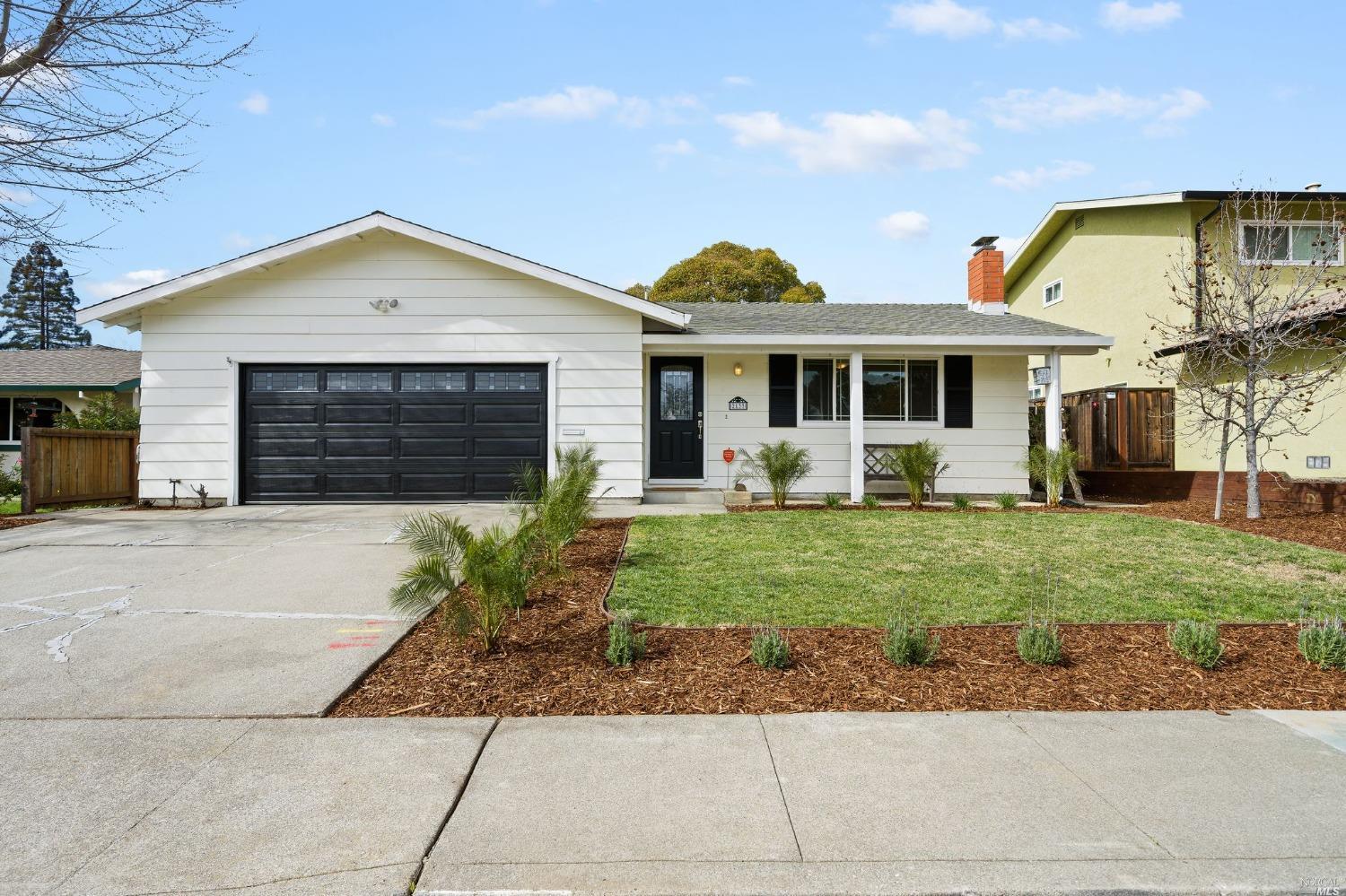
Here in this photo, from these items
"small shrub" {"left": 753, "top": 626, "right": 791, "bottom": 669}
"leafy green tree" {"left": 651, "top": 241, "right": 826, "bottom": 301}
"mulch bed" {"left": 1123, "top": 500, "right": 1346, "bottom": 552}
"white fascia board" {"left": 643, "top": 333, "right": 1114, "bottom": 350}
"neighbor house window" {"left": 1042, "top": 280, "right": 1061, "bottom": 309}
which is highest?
"leafy green tree" {"left": 651, "top": 241, "right": 826, "bottom": 301}

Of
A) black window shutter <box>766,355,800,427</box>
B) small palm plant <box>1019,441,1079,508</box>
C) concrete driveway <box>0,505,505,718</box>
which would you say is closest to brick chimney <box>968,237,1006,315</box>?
small palm plant <box>1019,441,1079,508</box>

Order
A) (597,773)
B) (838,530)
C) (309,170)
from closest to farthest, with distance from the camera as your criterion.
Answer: (597,773) → (838,530) → (309,170)

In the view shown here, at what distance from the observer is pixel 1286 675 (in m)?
4.25

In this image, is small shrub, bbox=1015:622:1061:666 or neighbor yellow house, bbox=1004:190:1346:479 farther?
neighbor yellow house, bbox=1004:190:1346:479

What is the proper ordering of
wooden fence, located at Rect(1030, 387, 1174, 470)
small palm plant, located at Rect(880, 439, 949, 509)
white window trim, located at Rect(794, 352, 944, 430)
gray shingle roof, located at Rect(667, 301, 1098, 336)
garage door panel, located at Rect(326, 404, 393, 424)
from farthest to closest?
wooden fence, located at Rect(1030, 387, 1174, 470), white window trim, located at Rect(794, 352, 944, 430), gray shingle roof, located at Rect(667, 301, 1098, 336), garage door panel, located at Rect(326, 404, 393, 424), small palm plant, located at Rect(880, 439, 949, 509)

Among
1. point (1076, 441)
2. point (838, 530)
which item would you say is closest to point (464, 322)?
point (838, 530)

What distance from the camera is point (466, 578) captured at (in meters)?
4.47

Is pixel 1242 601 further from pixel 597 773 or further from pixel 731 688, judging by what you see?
pixel 597 773

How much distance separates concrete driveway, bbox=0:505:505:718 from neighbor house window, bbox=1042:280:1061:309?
1660 cm

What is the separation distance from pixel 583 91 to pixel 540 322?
370 cm

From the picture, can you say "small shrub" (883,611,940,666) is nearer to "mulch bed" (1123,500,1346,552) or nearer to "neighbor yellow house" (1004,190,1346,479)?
"mulch bed" (1123,500,1346,552)

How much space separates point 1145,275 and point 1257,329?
6.06m

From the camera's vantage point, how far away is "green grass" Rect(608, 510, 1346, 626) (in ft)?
17.8

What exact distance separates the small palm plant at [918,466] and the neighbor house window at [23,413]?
2278 cm
